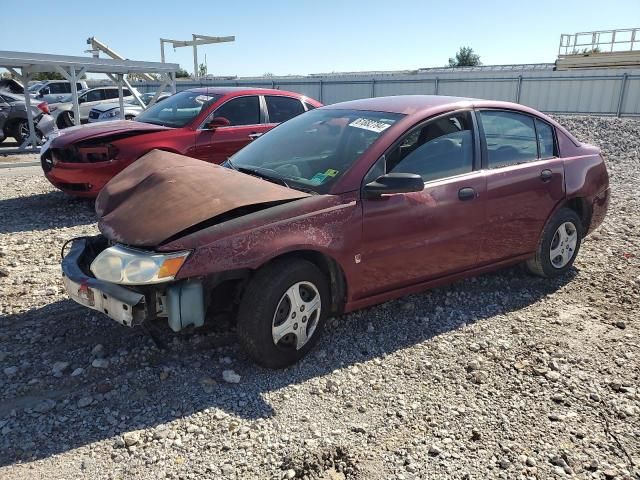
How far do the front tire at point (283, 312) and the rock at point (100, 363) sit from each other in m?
0.90

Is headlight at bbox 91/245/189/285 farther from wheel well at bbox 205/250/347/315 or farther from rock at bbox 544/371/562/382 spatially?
rock at bbox 544/371/562/382

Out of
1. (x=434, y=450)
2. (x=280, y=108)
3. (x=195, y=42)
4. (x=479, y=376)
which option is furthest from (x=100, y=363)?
(x=195, y=42)

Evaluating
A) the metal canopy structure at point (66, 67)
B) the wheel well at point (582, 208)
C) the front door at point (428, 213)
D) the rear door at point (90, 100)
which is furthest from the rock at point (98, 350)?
the rear door at point (90, 100)

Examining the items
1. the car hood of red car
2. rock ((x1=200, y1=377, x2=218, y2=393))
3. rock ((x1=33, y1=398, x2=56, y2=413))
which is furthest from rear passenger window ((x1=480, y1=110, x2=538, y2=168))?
the car hood of red car

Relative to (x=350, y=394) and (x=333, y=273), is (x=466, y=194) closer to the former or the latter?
(x=333, y=273)

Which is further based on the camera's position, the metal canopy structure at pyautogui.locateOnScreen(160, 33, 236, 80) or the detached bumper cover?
the metal canopy structure at pyautogui.locateOnScreen(160, 33, 236, 80)

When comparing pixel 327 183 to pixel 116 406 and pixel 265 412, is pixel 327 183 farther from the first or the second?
pixel 116 406

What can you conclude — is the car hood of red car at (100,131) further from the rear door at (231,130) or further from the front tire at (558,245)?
the front tire at (558,245)

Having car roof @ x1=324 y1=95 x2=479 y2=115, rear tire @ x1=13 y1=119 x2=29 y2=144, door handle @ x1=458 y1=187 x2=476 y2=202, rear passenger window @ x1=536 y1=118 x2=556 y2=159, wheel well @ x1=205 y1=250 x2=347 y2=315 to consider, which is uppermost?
car roof @ x1=324 y1=95 x2=479 y2=115

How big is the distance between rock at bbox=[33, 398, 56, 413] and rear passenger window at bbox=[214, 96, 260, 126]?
4996 millimetres

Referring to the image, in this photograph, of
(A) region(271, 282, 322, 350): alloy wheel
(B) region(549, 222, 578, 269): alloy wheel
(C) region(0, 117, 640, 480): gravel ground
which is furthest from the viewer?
(B) region(549, 222, 578, 269): alloy wheel

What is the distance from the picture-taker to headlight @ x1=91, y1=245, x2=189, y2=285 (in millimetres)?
2865

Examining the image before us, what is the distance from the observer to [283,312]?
10.7 feet

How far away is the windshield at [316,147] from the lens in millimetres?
3660
